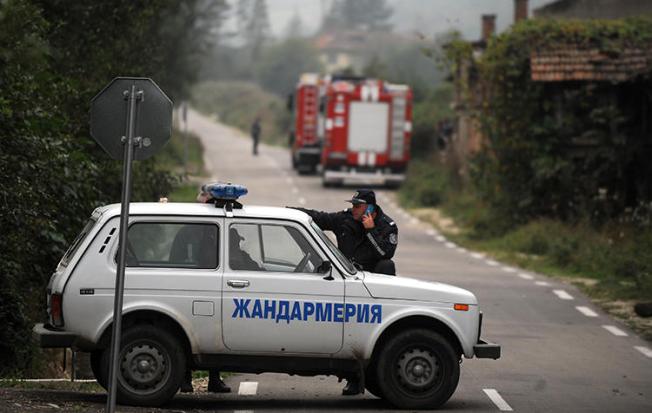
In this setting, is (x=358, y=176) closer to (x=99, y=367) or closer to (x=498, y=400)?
(x=498, y=400)

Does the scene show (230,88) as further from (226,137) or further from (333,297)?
(333,297)

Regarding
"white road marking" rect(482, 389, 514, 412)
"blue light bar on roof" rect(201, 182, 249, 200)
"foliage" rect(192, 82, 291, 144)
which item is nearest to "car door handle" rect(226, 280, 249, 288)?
"blue light bar on roof" rect(201, 182, 249, 200)

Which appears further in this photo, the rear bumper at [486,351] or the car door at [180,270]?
the rear bumper at [486,351]

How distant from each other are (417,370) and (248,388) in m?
1.93

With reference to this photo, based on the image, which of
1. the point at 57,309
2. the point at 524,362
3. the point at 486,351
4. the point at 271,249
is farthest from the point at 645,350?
the point at 57,309

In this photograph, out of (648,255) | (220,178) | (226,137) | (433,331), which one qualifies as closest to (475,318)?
(433,331)

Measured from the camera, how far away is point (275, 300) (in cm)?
1111

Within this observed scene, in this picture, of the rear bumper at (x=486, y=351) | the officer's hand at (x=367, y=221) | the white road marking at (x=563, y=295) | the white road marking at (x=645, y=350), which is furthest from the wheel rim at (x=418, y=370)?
the white road marking at (x=563, y=295)

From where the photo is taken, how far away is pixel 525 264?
25.9 m

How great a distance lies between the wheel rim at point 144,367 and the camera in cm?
1091

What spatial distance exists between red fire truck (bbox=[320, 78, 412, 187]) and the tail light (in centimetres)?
3444

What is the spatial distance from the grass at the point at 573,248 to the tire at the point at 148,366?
7562mm

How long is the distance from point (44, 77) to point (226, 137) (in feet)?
226

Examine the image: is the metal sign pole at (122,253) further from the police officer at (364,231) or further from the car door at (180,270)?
the police officer at (364,231)
